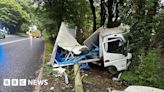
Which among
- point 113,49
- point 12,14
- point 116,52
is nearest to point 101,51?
point 113,49

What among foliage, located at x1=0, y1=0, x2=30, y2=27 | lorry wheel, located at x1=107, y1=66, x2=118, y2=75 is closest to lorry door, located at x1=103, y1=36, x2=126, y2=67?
lorry wheel, located at x1=107, y1=66, x2=118, y2=75

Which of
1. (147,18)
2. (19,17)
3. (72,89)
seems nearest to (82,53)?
(147,18)

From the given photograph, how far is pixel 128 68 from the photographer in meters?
12.0

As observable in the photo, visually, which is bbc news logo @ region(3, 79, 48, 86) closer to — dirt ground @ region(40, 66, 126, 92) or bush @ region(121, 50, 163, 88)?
dirt ground @ region(40, 66, 126, 92)

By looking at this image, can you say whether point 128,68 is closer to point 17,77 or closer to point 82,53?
point 82,53

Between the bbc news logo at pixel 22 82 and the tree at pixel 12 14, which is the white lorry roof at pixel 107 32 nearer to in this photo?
the bbc news logo at pixel 22 82

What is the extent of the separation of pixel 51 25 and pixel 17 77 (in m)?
15.0

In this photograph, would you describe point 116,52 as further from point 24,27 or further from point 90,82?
point 24,27

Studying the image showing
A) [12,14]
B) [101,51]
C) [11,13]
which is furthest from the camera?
[12,14]

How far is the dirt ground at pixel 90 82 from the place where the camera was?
927cm

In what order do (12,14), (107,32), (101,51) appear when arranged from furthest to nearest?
(12,14) < (107,32) < (101,51)

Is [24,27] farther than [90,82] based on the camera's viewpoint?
Yes

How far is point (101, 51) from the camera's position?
12.8 m

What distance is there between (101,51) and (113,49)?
0.56 meters
